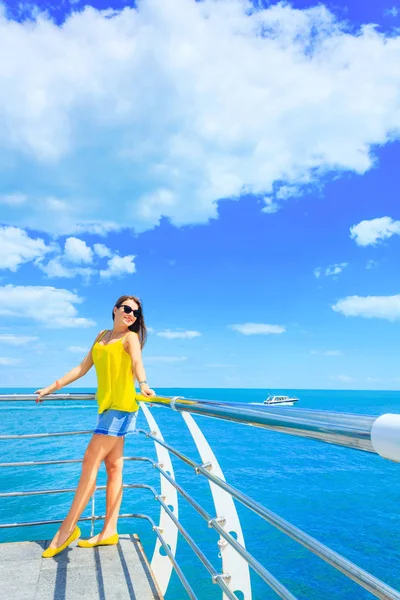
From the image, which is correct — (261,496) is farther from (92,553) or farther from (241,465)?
(92,553)

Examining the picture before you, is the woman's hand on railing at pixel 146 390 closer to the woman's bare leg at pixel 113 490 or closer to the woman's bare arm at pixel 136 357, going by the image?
the woman's bare arm at pixel 136 357

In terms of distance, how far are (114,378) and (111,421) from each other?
276 millimetres

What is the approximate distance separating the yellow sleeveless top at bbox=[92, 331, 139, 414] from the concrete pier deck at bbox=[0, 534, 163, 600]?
914 mm

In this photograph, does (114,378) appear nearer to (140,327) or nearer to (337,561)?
(140,327)

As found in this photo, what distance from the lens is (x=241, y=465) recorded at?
25000mm

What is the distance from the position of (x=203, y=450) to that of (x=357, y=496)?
20.7 meters

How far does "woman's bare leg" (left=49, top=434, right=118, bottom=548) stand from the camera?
8.79ft

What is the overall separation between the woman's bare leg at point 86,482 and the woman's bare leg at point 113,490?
97mm

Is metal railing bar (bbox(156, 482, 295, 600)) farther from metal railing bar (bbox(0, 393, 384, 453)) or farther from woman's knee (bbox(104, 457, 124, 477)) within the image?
woman's knee (bbox(104, 457, 124, 477))

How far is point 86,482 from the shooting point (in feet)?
8.91

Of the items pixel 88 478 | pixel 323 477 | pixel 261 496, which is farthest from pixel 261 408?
pixel 323 477

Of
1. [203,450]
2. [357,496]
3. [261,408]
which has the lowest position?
[357,496]

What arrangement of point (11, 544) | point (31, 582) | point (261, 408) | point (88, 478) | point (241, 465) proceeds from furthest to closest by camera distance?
point (241, 465) < point (11, 544) < point (88, 478) < point (31, 582) < point (261, 408)

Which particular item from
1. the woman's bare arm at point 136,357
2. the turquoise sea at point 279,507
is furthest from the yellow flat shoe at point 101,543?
the turquoise sea at point 279,507
